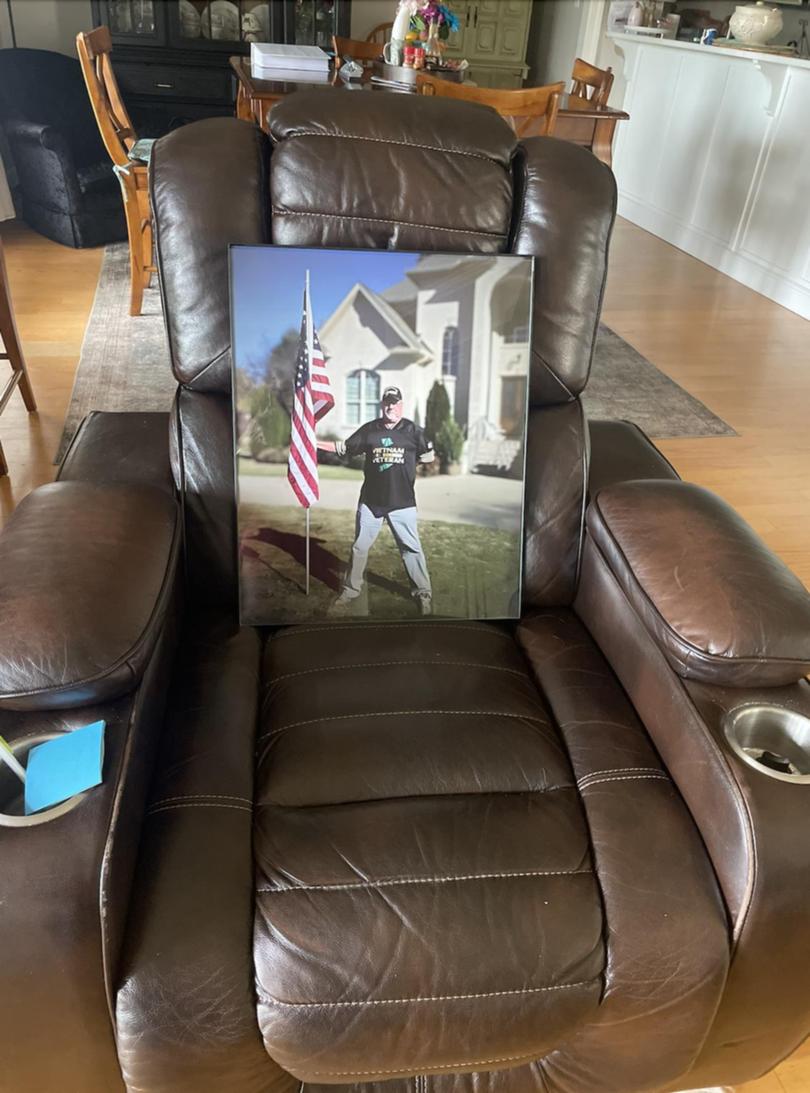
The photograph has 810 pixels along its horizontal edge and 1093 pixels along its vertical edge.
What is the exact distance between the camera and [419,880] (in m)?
0.89

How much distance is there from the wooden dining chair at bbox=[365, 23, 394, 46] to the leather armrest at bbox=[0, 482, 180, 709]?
14.0 ft

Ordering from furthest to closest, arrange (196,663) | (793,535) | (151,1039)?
(793,535), (196,663), (151,1039)

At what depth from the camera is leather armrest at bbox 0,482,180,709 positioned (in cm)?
87

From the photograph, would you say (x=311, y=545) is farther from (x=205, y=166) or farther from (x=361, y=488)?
(x=205, y=166)

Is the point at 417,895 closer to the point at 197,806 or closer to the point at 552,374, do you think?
the point at 197,806

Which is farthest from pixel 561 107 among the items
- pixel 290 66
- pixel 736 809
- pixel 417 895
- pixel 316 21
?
pixel 417 895

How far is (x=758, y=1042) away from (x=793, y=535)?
1627mm

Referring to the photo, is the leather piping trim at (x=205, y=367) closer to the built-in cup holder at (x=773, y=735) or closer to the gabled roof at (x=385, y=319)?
the gabled roof at (x=385, y=319)

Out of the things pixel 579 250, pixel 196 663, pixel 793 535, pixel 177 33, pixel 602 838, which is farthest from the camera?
pixel 177 33

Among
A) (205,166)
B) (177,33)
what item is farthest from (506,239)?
(177,33)

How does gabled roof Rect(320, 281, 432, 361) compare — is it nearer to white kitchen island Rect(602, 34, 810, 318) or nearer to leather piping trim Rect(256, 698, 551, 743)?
leather piping trim Rect(256, 698, 551, 743)

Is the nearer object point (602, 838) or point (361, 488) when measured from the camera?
point (602, 838)

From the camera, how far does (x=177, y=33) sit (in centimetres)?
445

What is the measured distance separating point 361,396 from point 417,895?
70 cm
